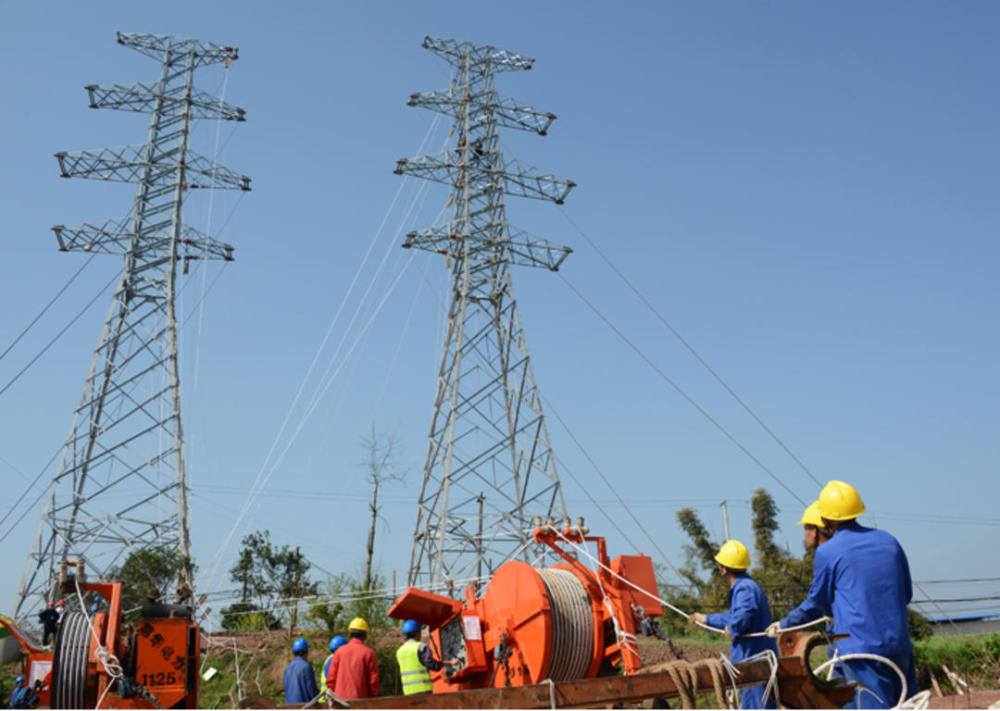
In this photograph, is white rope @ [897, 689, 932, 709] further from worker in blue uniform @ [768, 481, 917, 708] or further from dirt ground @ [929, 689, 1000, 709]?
dirt ground @ [929, 689, 1000, 709]

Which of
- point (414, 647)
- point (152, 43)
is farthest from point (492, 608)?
point (152, 43)

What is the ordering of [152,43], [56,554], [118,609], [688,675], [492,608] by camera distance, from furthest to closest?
[152,43] < [56,554] < [492,608] < [118,609] < [688,675]

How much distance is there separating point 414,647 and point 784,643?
452cm

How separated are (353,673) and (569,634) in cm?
243

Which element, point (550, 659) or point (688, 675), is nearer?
point (688, 675)

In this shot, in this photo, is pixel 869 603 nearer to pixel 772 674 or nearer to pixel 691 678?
pixel 772 674

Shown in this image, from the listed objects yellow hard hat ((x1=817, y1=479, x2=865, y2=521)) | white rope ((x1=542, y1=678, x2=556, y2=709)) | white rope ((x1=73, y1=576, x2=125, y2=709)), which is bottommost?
white rope ((x1=542, y1=678, x2=556, y2=709))

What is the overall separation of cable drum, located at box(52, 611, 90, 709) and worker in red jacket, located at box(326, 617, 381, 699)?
8.66 feet

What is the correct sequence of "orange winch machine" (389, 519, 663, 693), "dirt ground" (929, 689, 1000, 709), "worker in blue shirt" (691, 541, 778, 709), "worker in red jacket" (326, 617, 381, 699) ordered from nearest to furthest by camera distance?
"worker in blue shirt" (691, 541, 778, 709)
"orange winch machine" (389, 519, 663, 693)
"worker in red jacket" (326, 617, 381, 699)
"dirt ground" (929, 689, 1000, 709)

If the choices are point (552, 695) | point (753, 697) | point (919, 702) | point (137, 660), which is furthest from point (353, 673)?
point (919, 702)

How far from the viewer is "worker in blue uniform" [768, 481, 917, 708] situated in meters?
5.04

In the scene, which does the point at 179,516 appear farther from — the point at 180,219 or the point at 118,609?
the point at 118,609

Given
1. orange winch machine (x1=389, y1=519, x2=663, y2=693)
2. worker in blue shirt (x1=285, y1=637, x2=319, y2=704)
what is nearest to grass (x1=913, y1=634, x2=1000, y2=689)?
orange winch machine (x1=389, y1=519, x2=663, y2=693)

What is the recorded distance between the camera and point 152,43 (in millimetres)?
30141
